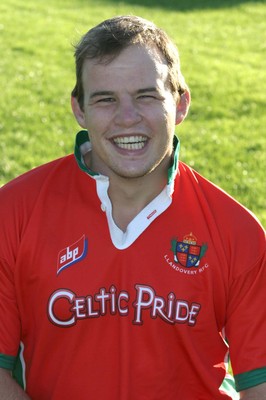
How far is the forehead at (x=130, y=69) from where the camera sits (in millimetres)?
3715

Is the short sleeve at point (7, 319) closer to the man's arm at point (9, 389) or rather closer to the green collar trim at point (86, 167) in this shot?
the man's arm at point (9, 389)

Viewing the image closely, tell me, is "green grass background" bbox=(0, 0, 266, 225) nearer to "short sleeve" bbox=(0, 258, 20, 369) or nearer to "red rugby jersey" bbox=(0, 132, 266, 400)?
"red rugby jersey" bbox=(0, 132, 266, 400)

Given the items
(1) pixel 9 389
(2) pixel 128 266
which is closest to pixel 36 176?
(2) pixel 128 266

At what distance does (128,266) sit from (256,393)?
72 centimetres

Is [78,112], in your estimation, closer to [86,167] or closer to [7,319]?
[86,167]

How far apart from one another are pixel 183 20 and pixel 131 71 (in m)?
14.5

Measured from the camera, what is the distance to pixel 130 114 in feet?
12.1

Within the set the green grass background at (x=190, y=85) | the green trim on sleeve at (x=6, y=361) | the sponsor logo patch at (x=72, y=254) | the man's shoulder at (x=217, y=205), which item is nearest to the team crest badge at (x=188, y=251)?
the man's shoulder at (x=217, y=205)

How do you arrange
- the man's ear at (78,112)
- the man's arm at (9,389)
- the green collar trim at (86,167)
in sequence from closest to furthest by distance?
the man's arm at (9,389) → the green collar trim at (86,167) → the man's ear at (78,112)

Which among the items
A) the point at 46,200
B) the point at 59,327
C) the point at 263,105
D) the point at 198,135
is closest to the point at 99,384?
the point at 59,327

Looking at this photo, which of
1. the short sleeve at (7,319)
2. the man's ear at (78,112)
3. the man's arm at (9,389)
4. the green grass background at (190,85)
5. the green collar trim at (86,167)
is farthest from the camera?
the green grass background at (190,85)

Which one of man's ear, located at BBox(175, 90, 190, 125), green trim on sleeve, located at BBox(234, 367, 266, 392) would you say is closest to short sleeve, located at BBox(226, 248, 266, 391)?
green trim on sleeve, located at BBox(234, 367, 266, 392)

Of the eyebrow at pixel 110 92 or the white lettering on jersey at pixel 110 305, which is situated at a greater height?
the eyebrow at pixel 110 92

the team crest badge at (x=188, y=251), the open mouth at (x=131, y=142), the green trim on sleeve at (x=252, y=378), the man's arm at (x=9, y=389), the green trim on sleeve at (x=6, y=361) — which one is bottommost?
the green trim on sleeve at (x=252, y=378)
